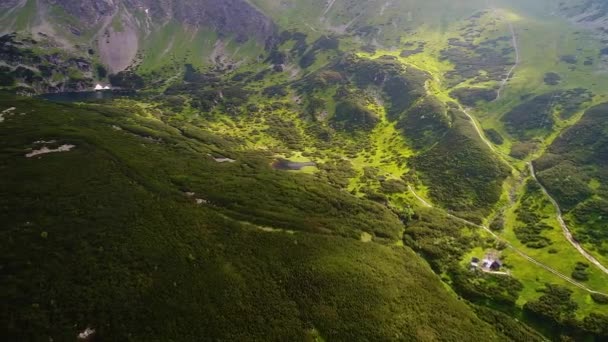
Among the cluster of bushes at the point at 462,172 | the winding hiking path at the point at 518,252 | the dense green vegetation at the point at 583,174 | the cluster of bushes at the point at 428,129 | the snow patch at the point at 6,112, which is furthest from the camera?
the cluster of bushes at the point at 428,129

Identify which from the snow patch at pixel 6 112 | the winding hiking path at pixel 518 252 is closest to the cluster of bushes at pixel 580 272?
the winding hiking path at pixel 518 252

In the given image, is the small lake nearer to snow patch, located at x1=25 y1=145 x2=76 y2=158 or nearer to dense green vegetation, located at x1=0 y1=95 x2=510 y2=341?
dense green vegetation, located at x1=0 y1=95 x2=510 y2=341

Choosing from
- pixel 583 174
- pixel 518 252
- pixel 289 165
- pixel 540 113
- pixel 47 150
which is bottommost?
pixel 47 150

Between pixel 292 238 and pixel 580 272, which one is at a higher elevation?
pixel 580 272

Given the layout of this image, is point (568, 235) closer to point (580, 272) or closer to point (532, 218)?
point (532, 218)

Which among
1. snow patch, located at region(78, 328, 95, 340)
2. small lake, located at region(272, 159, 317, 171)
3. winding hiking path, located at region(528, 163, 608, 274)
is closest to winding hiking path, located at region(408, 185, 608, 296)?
winding hiking path, located at region(528, 163, 608, 274)

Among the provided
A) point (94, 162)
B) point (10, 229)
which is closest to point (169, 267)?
point (10, 229)

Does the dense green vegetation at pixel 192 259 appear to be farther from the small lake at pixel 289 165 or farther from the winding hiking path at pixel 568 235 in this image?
the winding hiking path at pixel 568 235

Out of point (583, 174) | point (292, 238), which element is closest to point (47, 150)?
point (292, 238)

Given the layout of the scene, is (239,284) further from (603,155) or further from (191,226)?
(603,155)
